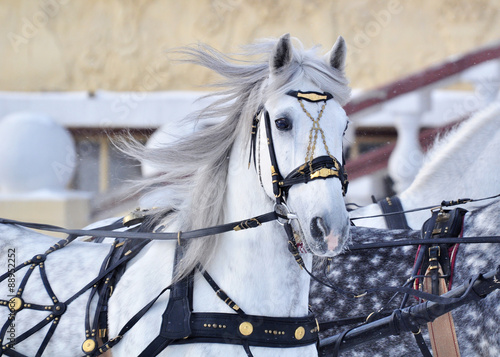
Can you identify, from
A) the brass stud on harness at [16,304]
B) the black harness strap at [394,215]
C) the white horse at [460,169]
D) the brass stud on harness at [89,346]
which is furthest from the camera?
the black harness strap at [394,215]

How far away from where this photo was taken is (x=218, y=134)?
2227 millimetres

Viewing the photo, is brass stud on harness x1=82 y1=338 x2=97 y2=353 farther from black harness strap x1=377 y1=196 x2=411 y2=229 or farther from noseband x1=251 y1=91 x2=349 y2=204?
black harness strap x1=377 y1=196 x2=411 y2=229

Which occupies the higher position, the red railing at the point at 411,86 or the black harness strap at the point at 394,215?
the red railing at the point at 411,86

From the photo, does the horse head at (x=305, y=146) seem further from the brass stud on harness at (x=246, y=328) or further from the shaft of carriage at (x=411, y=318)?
the shaft of carriage at (x=411, y=318)

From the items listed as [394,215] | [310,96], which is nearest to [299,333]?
[310,96]

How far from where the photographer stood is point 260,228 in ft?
7.06

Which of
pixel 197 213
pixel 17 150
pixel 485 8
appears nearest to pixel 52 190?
pixel 17 150

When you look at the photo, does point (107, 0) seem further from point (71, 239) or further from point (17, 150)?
point (71, 239)

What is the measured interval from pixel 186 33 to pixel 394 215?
711 centimetres

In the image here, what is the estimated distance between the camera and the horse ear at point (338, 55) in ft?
7.12

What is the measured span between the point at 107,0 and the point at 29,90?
1787 millimetres

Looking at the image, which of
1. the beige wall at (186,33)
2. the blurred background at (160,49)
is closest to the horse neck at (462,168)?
the blurred background at (160,49)

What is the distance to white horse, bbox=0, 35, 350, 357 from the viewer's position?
1.97 m

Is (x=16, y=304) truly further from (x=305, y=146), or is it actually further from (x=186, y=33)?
(x=186, y=33)
